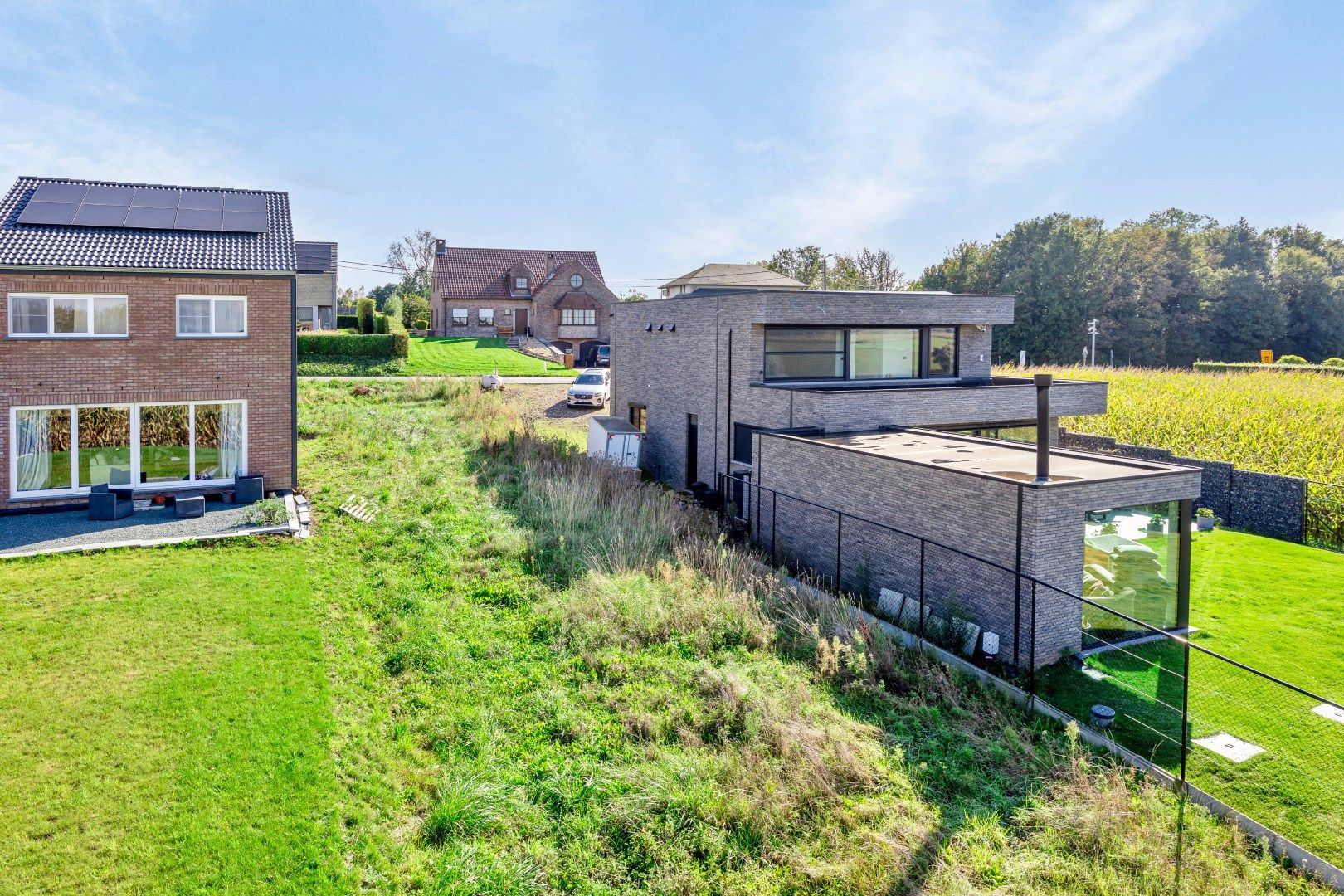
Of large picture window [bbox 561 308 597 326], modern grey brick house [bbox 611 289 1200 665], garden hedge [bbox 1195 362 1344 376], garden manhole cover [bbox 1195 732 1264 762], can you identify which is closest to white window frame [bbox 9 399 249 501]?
modern grey brick house [bbox 611 289 1200 665]

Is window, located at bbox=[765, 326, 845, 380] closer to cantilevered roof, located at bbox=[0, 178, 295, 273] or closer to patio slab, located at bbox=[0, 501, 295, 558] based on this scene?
cantilevered roof, located at bbox=[0, 178, 295, 273]

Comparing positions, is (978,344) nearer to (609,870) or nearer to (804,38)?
(804,38)

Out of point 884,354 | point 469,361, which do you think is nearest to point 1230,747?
point 884,354

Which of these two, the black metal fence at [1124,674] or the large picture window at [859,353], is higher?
the large picture window at [859,353]

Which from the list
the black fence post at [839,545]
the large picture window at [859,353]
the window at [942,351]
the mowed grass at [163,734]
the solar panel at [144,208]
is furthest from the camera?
the window at [942,351]

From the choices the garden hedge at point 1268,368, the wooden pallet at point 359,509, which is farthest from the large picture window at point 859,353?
A: the garden hedge at point 1268,368

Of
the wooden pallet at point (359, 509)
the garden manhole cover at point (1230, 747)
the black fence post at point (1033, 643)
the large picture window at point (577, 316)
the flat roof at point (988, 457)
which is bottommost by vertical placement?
the garden manhole cover at point (1230, 747)

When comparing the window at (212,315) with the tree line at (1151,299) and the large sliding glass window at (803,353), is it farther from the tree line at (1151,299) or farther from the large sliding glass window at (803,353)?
the tree line at (1151,299)
